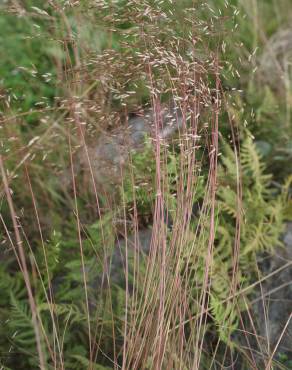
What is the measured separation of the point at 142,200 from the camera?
74.3 inches

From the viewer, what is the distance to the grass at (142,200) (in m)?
1.66

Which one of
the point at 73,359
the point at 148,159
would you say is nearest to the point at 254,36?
the point at 148,159

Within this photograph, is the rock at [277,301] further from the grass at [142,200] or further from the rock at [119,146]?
the rock at [119,146]

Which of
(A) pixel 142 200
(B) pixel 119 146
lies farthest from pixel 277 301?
(B) pixel 119 146

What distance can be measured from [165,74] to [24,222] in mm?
1058

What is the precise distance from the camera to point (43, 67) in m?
3.32

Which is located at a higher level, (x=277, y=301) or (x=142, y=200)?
(x=142, y=200)

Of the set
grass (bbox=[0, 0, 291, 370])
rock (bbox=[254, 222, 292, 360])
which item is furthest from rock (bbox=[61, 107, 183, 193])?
rock (bbox=[254, 222, 292, 360])

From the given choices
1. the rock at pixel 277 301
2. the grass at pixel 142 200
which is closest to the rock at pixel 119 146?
the grass at pixel 142 200

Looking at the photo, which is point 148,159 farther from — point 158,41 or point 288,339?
point 288,339

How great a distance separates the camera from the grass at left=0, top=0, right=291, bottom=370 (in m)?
1.66

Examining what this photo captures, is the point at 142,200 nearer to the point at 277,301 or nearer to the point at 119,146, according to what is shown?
the point at 119,146

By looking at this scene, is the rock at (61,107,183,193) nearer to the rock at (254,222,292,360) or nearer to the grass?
the grass

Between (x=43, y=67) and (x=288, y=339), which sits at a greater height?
(x=43, y=67)
